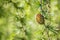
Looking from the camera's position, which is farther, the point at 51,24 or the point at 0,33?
the point at 51,24

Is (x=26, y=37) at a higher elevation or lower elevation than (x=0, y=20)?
lower

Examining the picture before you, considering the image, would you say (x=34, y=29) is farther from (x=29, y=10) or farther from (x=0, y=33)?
(x=0, y=33)

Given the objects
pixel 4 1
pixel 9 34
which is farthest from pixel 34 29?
pixel 4 1

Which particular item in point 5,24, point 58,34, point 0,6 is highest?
point 0,6

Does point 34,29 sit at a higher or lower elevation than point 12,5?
lower

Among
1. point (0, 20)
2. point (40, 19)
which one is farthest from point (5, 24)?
point (40, 19)

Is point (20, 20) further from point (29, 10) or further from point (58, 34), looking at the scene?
point (58, 34)
